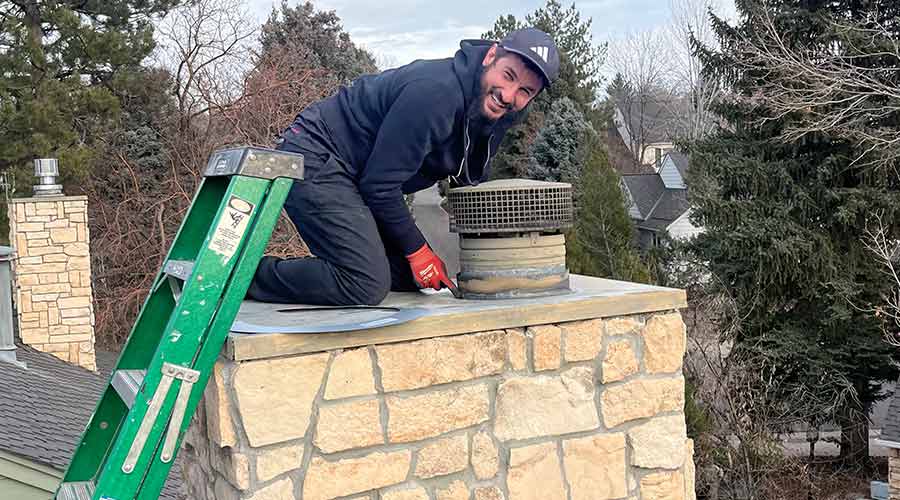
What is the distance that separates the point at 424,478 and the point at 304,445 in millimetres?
380

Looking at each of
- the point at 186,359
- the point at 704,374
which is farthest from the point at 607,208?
the point at 186,359

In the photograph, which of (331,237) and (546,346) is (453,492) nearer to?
(546,346)

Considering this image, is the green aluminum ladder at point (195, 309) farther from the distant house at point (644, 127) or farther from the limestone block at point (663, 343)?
the distant house at point (644, 127)

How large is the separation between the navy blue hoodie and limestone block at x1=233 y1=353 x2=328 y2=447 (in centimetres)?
62

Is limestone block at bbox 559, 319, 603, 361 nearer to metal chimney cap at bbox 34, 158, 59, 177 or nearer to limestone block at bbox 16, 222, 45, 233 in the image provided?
limestone block at bbox 16, 222, 45, 233

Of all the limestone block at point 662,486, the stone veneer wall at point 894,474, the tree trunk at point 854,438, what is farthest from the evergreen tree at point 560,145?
the limestone block at point 662,486

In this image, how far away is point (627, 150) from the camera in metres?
35.2

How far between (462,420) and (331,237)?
2.27 feet

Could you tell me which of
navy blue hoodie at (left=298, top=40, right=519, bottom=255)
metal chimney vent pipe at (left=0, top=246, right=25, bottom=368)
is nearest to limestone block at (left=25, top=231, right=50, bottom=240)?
metal chimney vent pipe at (left=0, top=246, right=25, bottom=368)

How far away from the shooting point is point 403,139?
264 centimetres

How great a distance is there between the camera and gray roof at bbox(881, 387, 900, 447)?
11.2 meters

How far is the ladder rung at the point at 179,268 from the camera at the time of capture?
85.0 inches

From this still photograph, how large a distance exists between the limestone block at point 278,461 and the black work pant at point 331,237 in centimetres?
55

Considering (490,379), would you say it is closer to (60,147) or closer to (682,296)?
A: (682,296)
